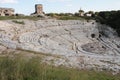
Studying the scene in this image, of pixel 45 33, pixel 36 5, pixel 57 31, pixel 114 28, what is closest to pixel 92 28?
pixel 114 28

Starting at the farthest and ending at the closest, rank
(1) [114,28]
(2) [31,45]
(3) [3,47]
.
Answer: (1) [114,28] → (2) [31,45] → (3) [3,47]

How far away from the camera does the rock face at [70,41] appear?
50.9 ft

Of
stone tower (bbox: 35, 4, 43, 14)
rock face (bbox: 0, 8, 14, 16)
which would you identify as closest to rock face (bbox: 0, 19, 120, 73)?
stone tower (bbox: 35, 4, 43, 14)

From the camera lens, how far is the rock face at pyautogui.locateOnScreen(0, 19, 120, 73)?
15500 millimetres

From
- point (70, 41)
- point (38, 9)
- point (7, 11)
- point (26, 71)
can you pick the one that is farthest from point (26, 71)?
point (38, 9)

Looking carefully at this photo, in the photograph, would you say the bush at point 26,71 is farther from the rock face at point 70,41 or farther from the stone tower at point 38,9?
the stone tower at point 38,9

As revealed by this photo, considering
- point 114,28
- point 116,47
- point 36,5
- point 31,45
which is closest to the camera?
point 31,45

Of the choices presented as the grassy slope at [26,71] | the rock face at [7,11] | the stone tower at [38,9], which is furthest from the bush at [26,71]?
the stone tower at [38,9]

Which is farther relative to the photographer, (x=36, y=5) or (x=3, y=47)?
(x=36, y=5)

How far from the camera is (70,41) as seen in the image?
23.6 meters

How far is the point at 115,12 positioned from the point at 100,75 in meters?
21.1

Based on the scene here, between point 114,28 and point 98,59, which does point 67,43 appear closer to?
point 98,59

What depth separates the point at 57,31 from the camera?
90.8ft

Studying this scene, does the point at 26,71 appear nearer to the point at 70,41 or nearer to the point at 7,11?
the point at 70,41
